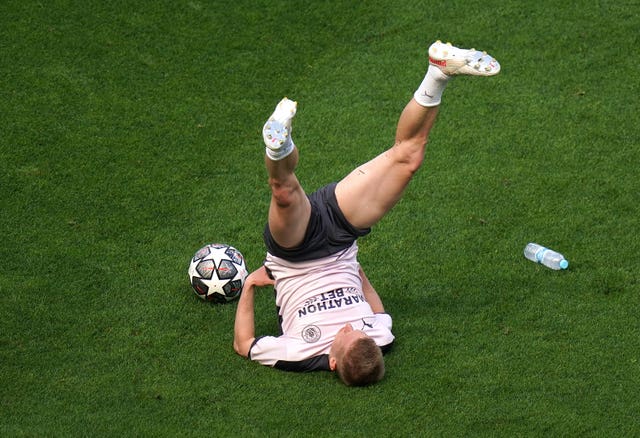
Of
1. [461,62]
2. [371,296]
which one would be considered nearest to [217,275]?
[371,296]

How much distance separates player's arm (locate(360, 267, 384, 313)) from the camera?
7.80m

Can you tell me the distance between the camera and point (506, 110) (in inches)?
420

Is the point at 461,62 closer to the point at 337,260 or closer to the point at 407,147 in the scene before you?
the point at 407,147

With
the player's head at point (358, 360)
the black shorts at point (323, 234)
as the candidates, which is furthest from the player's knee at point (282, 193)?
the player's head at point (358, 360)

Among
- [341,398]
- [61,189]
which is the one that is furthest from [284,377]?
[61,189]

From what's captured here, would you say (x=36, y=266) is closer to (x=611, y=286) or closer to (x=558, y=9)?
(x=611, y=286)

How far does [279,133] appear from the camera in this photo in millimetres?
6438

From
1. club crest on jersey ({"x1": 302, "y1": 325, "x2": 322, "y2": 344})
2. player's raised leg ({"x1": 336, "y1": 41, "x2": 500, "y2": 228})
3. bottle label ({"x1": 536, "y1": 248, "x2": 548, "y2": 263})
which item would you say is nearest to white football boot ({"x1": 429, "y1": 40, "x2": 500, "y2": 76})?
player's raised leg ({"x1": 336, "y1": 41, "x2": 500, "y2": 228})

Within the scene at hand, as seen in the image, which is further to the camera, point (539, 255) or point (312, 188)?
point (312, 188)

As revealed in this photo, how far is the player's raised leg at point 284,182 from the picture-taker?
647cm

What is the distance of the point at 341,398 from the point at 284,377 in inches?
20.4

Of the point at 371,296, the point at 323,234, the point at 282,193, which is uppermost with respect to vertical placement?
the point at 282,193

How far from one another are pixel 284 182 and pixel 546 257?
285 centimetres

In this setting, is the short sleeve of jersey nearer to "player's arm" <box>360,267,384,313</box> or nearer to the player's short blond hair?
the player's short blond hair
